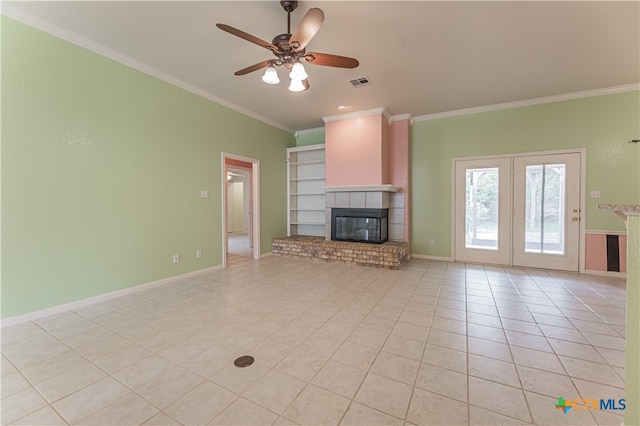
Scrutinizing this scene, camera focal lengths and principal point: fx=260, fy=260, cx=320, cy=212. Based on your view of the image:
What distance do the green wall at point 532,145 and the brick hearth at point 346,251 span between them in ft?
3.07

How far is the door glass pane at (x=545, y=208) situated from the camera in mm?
4406

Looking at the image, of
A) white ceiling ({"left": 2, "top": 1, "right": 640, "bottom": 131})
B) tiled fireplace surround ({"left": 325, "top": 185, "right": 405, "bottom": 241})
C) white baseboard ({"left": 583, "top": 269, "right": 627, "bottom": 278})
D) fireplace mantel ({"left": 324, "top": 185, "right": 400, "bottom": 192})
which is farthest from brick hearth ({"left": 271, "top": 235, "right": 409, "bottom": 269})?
white baseboard ({"left": 583, "top": 269, "right": 627, "bottom": 278})

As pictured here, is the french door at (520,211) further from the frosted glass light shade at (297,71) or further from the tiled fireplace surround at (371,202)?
the frosted glass light shade at (297,71)

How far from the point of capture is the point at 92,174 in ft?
9.87

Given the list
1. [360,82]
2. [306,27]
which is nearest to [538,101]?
[360,82]

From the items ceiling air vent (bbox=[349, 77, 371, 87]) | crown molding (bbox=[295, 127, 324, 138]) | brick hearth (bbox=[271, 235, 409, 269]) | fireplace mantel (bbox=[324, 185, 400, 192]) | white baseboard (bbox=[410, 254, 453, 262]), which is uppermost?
crown molding (bbox=[295, 127, 324, 138])

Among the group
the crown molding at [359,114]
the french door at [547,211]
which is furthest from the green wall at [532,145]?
the crown molding at [359,114]

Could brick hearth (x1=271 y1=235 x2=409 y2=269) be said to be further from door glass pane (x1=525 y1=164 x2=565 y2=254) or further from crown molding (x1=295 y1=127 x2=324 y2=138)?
crown molding (x1=295 y1=127 x2=324 y2=138)

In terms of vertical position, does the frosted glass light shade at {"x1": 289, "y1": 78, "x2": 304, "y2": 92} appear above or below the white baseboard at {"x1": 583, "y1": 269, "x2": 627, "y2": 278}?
above

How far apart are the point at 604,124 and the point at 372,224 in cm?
397

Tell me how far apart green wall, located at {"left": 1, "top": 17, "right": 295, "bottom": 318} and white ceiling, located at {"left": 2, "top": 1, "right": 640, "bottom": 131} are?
0.33 meters

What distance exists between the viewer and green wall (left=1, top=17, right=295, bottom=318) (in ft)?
8.26

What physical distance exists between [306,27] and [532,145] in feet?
15.1

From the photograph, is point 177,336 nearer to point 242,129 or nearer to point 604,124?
point 242,129
